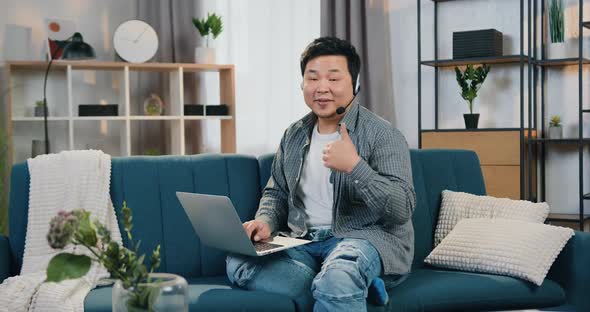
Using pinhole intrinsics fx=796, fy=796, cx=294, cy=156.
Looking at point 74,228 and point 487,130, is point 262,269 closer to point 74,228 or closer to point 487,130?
point 74,228

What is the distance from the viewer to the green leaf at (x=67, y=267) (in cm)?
135

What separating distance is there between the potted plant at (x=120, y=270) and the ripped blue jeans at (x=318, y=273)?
80 centimetres

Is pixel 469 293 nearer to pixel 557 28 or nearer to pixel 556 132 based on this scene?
A: pixel 556 132

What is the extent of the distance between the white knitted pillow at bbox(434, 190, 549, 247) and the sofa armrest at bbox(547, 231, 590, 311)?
19 centimetres

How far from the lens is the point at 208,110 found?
4.94m

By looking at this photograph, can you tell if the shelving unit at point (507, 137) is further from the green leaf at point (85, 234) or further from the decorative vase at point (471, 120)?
the green leaf at point (85, 234)

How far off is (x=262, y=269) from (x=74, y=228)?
121cm

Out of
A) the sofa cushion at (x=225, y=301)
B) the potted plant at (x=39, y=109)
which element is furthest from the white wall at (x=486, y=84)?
the sofa cushion at (x=225, y=301)

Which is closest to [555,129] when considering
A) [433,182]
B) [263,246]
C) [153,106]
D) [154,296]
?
[433,182]

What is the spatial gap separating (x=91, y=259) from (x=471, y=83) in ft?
11.1

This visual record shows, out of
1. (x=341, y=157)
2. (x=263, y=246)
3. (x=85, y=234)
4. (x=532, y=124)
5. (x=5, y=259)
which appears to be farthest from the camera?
(x=532, y=124)

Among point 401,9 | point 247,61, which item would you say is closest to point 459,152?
point 401,9

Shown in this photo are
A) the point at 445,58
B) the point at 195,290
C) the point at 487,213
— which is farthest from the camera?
the point at 445,58

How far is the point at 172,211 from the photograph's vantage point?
8.96ft
